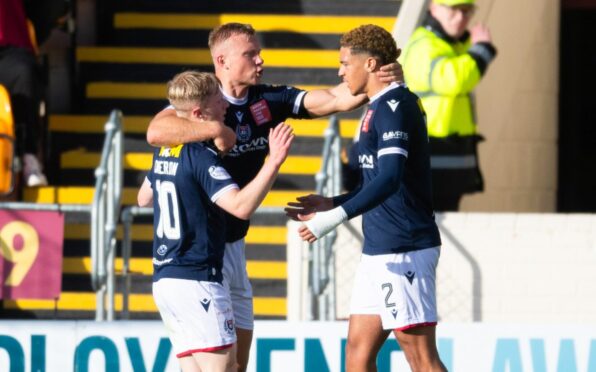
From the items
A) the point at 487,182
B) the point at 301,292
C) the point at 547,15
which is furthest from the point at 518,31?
the point at 301,292

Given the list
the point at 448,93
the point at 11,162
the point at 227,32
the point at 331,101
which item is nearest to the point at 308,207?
the point at 331,101

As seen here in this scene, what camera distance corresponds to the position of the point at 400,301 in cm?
809

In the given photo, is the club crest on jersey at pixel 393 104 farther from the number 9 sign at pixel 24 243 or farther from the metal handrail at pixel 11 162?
the metal handrail at pixel 11 162

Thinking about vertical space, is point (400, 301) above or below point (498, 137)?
below

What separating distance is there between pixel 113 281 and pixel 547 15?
4909 mm

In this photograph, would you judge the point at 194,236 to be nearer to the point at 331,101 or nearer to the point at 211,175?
the point at 211,175

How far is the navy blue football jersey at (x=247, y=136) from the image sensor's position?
8.27 m

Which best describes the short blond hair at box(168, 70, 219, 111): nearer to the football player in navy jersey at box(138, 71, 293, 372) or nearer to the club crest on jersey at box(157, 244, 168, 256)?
the football player in navy jersey at box(138, 71, 293, 372)

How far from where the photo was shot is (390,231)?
26.8ft

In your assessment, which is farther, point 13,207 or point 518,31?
point 518,31

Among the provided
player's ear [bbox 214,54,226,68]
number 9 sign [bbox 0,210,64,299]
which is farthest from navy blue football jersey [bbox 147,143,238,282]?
number 9 sign [bbox 0,210,64,299]

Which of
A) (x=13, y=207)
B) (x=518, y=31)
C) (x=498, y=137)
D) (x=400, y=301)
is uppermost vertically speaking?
(x=518, y=31)

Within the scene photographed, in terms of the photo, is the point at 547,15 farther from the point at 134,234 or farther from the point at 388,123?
the point at 388,123

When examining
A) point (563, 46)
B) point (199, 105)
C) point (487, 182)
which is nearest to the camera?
point (199, 105)
